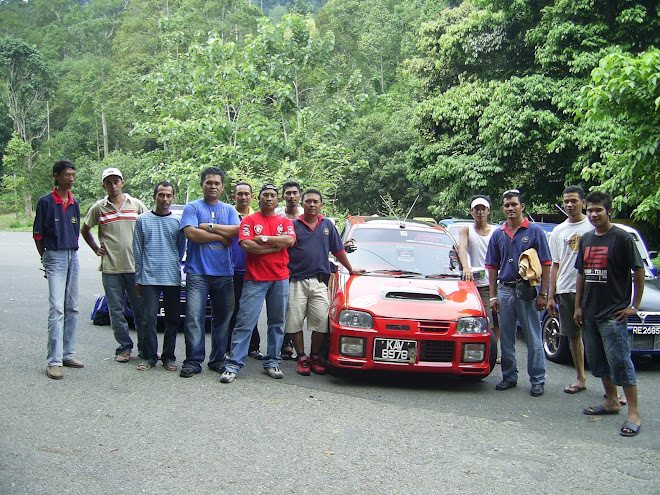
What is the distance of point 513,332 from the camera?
7332 millimetres

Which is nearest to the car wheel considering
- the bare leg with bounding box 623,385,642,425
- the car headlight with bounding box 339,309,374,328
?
the bare leg with bounding box 623,385,642,425

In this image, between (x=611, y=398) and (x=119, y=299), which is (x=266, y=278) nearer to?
(x=119, y=299)

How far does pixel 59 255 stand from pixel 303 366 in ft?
9.03

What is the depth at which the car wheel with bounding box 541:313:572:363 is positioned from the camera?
8625mm

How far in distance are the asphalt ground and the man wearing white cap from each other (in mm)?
457

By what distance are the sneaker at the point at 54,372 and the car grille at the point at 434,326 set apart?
3540 mm

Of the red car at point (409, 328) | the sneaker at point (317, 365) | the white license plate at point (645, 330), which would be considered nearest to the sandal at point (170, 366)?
the sneaker at point (317, 365)

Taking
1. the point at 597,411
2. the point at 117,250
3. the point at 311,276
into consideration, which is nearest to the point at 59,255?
the point at 117,250

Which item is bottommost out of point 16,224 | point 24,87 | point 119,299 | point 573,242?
point 16,224

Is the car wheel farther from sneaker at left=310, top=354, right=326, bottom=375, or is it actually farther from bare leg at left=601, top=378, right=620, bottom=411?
sneaker at left=310, top=354, right=326, bottom=375

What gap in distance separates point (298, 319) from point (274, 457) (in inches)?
111

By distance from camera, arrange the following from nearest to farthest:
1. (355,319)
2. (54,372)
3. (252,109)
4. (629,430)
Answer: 1. (629,430)
2. (54,372)
3. (355,319)
4. (252,109)

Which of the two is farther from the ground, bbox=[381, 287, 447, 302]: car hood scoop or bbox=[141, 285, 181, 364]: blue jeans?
bbox=[381, 287, 447, 302]: car hood scoop

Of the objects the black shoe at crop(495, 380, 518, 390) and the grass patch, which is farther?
the grass patch
